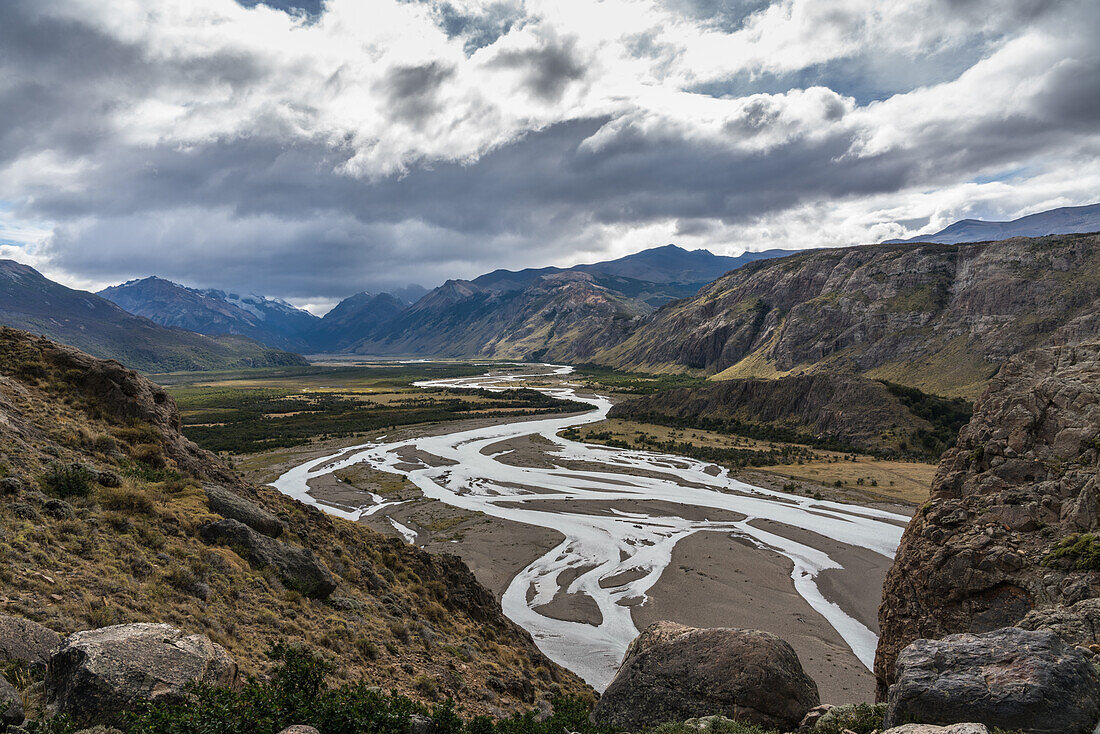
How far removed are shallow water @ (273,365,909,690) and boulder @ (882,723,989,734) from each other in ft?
60.6

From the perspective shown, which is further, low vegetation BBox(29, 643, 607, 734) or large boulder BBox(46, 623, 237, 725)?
large boulder BBox(46, 623, 237, 725)

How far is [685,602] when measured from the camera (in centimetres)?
3447

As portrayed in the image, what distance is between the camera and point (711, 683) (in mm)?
15797

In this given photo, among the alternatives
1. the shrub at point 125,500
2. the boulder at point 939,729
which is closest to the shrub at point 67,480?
the shrub at point 125,500

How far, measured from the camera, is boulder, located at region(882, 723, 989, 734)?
8797 mm

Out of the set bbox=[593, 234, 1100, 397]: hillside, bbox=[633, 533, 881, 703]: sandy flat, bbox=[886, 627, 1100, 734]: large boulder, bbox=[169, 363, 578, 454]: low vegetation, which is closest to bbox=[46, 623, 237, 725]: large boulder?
bbox=[886, 627, 1100, 734]: large boulder

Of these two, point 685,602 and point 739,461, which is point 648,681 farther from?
point 739,461

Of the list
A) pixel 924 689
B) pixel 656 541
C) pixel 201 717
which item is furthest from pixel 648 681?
pixel 656 541

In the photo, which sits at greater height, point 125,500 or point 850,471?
point 125,500

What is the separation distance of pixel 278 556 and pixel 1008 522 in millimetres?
26898

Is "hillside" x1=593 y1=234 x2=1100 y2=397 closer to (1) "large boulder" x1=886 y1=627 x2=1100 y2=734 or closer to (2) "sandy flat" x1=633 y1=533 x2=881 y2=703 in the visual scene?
(2) "sandy flat" x1=633 y1=533 x2=881 y2=703

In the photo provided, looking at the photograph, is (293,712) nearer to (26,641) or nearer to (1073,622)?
(26,641)

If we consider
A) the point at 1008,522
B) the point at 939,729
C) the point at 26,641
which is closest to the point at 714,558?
the point at 1008,522

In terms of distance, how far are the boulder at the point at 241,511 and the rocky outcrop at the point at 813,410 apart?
95.1 m
